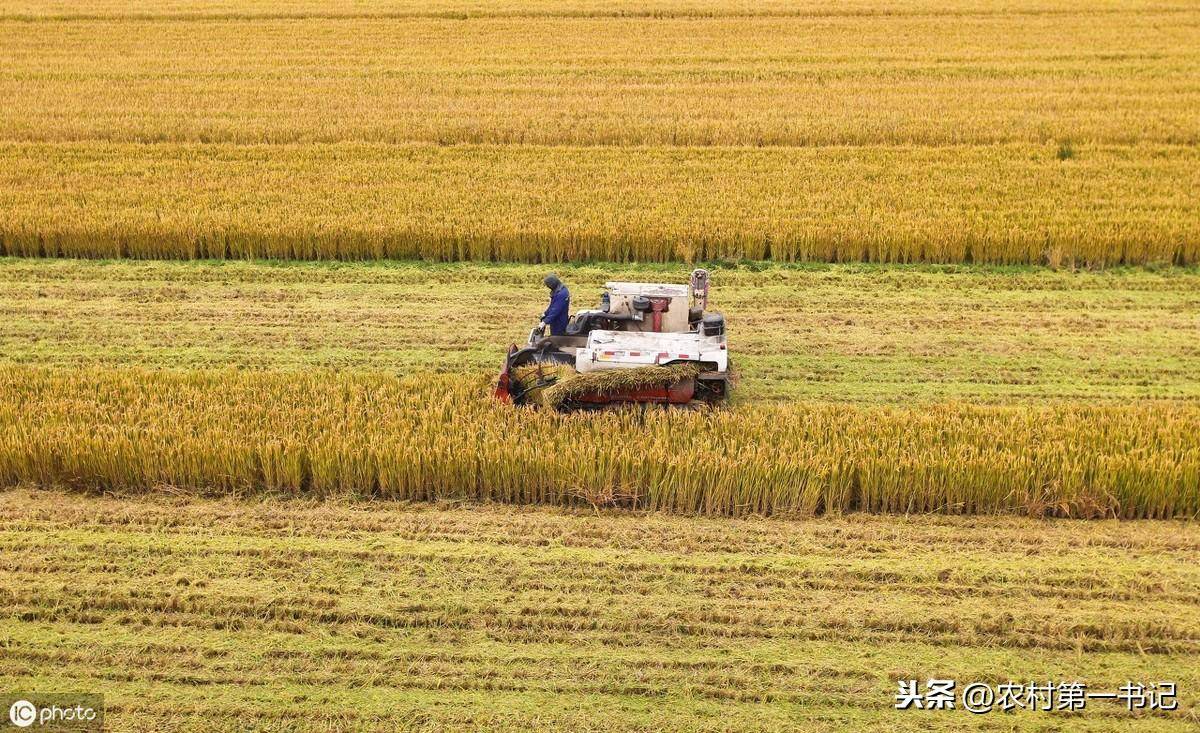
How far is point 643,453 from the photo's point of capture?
11398 millimetres

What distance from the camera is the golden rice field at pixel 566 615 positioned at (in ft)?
28.6

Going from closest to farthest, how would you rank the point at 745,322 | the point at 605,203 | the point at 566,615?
the point at 566,615 < the point at 745,322 < the point at 605,203

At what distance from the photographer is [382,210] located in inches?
727

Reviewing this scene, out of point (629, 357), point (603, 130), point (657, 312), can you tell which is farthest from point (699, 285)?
point (603, 130)

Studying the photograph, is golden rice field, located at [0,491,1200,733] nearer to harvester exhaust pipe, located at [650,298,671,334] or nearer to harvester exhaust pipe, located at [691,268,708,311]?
harvester exhaust pipe, located at [650,298,671,334]

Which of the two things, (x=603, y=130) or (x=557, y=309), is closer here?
(x=557, y=309)

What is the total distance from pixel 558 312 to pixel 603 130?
34.7ft

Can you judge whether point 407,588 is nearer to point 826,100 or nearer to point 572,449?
point 572,449

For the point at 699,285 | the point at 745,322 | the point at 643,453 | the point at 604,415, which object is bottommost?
the point at 643,453

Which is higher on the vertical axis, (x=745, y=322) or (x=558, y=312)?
(x=558, y=312)

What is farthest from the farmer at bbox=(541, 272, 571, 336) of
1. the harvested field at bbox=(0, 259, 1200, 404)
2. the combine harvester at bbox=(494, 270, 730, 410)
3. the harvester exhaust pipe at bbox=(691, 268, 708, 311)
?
the harvested field at bbox=(0, 259, 1200, 404)

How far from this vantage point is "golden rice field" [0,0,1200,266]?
58.0 feet

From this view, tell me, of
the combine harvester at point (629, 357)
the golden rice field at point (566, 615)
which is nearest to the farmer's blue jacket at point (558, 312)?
the combine harvester at point (629, 357)

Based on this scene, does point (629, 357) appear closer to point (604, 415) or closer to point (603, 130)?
point (604, 415)
